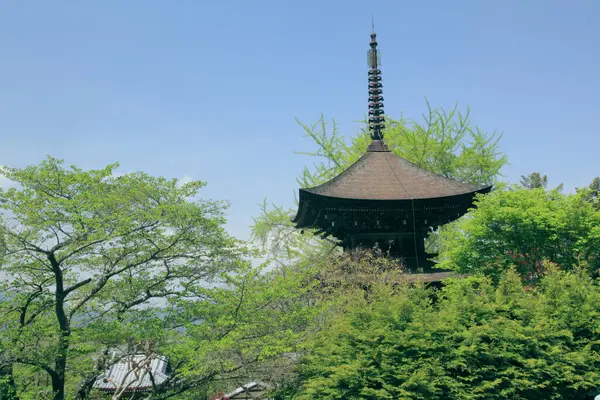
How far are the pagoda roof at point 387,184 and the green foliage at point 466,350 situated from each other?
13.4 feet

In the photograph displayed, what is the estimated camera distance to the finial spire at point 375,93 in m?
18.5

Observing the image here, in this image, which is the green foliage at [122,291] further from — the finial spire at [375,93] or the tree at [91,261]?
the finial spire at [375,93]

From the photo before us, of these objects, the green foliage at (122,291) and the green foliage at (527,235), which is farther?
the green foliage at (527,235)

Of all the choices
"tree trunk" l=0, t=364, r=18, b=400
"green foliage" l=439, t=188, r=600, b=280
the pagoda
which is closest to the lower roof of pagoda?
the pagoda

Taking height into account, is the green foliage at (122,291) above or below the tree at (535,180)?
below

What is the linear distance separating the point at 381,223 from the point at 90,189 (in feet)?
25.2

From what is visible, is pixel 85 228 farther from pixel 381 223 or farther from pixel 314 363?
pixel 381 223

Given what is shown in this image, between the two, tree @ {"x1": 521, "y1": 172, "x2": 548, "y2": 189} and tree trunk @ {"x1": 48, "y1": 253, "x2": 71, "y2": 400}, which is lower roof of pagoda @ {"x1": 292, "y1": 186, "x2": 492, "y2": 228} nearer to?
tree trunk @ {"x1": 48, "y1": 253, "x2": 71, "y2": 400}

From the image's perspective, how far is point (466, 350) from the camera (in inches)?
396

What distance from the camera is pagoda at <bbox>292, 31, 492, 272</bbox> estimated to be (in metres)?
14.6

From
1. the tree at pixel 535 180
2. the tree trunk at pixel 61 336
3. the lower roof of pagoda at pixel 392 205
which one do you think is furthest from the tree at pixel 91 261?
the tree at pixel 535 180

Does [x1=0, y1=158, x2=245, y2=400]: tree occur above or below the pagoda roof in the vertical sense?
below

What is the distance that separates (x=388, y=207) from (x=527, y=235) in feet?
11.2

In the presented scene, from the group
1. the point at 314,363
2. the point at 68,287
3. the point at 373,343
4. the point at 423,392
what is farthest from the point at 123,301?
the point at 423,392
